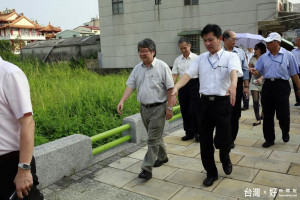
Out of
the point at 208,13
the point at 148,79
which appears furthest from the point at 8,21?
the point at 148,79

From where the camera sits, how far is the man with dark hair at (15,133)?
5.58 ft

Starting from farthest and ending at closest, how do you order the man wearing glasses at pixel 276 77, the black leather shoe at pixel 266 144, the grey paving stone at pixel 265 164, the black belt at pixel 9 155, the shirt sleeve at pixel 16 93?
the black leather shoe at pixel 266 144
the man wearing glasses at pixel 276 77
the grey paving stone at pixel 265 164
the black belt at pixel 9 155
the shirt sleeve at pixel 16 93

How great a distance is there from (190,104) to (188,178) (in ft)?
5.17

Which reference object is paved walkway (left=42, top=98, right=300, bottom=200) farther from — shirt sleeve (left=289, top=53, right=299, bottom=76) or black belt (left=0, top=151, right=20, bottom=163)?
black belt (left=0, top=151, right=20, bottom=163)

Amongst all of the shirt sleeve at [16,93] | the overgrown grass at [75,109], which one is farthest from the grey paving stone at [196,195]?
the overgrown grass at [75,109]

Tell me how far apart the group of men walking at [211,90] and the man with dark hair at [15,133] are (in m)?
1.91

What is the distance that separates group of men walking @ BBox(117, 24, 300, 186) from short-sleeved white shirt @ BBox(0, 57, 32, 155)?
6.30ft

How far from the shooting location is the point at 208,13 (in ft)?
52.0

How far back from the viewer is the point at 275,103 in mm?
4625

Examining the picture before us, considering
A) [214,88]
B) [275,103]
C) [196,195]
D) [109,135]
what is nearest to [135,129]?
[109,135]

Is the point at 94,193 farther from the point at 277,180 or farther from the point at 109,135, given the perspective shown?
the point at 277,180

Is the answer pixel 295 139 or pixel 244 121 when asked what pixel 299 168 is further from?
pixel 244 121

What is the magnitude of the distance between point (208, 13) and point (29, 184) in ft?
51.1

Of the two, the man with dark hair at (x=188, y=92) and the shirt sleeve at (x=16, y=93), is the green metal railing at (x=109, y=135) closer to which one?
the man with dark hair at (x=188, y=92)
